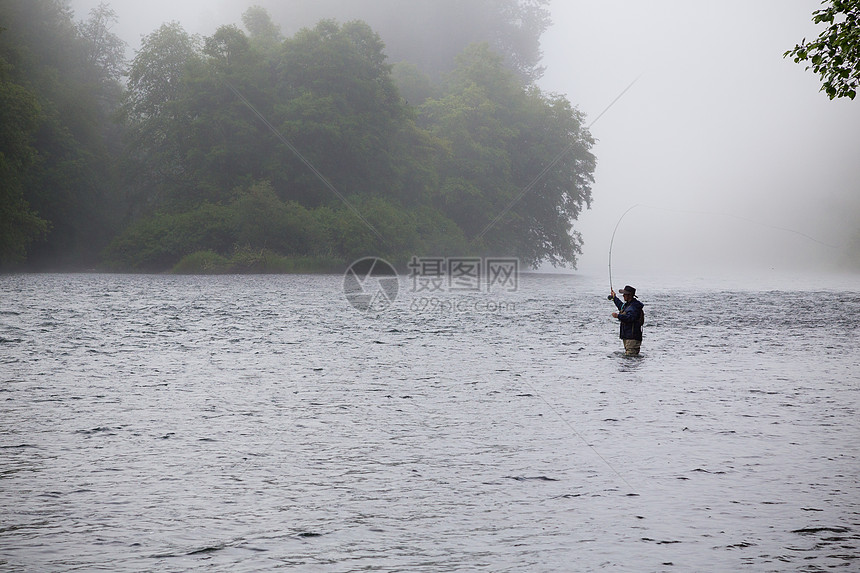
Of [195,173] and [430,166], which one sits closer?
[195,173]

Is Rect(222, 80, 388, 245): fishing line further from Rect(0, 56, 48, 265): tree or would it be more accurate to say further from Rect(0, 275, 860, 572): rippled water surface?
Rect(0, 275, 860, 572): rippled water surface

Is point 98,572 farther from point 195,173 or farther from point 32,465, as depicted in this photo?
point 195,173

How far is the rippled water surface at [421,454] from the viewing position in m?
7.02

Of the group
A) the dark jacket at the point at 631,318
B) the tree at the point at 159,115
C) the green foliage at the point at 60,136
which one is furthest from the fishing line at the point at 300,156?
the dark jacket at the point at 631,318

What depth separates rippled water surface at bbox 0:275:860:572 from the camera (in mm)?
7020

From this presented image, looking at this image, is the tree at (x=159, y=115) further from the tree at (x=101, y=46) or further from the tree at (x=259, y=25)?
the tree at (x=259, y=25)

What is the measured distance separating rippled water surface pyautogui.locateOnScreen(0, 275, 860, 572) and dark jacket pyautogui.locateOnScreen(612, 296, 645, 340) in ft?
2.02

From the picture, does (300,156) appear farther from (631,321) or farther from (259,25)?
(631,321)

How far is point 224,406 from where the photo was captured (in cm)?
1316

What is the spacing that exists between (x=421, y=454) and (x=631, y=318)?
11.1 m

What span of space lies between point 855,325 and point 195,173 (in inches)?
2279

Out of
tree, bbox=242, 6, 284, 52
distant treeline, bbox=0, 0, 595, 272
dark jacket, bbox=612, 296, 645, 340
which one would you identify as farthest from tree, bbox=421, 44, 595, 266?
dark jacket, bbox=612, 296, 645, 340

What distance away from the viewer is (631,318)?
2019 centimetres

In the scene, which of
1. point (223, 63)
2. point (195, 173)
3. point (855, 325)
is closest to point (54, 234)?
point (195, 173)
